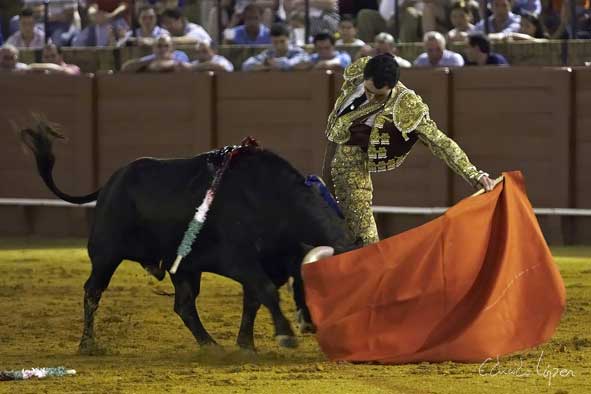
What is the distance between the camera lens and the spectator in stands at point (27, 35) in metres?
12.6

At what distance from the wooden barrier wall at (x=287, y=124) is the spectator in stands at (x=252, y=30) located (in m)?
1.04

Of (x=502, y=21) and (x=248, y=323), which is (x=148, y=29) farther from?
(x=248, y=323)

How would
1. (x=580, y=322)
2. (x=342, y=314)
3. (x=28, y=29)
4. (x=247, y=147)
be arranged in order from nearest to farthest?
(x=342, y=314) → (x=247, y=147) → (x=580, y=322) → (x=28, y=29)

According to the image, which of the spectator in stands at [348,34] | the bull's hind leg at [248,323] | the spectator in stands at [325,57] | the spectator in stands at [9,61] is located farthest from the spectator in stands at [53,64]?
the bull's hind leg at [248,323]

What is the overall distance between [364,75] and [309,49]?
5746mm

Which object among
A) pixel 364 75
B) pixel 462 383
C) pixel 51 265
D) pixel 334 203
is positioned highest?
pixel 364 75

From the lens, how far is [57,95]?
11344 millimetres

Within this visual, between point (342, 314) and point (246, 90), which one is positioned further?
point (246, 90)

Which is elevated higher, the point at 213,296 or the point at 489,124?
the point at 489,124

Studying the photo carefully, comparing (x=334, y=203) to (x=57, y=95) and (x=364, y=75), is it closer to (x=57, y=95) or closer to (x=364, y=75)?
(x=364, y=75)

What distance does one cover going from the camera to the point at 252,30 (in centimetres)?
1168

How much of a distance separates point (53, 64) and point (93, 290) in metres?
5.80

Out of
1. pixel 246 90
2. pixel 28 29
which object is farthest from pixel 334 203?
pixel 28 29

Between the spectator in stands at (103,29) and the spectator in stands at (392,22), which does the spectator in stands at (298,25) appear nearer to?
the spectator in stands at (392,22)
